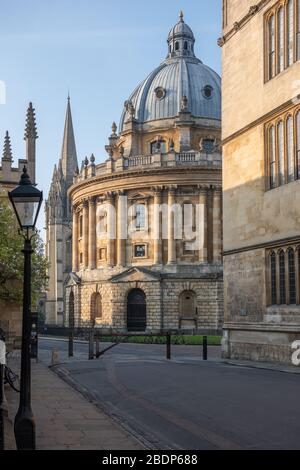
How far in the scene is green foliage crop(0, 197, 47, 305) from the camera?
23.5 meters

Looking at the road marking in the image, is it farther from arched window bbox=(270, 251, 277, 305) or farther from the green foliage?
arched window bbox=(270, 251, 277, 305)

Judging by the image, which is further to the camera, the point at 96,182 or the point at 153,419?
the point at 96,182

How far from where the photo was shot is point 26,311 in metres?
9.48

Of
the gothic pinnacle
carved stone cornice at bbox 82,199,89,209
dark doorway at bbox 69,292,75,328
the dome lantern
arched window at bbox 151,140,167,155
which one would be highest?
the dome lantern

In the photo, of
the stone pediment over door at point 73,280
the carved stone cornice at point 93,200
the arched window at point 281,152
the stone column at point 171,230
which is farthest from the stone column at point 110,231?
the arched window at point 281,152

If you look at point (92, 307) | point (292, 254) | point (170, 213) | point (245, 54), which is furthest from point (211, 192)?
point (292, 254)

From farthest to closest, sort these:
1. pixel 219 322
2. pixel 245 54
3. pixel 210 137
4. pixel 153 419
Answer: pixel 210 137, pixel 219 322, pixel 245 54, pixel 153 419

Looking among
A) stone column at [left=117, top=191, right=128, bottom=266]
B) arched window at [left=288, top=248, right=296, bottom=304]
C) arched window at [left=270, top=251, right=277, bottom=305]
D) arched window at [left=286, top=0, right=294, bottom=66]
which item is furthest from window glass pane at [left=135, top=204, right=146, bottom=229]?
arched window at [left=288, top=248, right=296, bottom=304]

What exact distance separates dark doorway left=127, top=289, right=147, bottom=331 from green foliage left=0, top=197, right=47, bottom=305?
24804 mm

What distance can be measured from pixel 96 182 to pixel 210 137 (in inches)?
521

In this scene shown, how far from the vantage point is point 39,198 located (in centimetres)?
968

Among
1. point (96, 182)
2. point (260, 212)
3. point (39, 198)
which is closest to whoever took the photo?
point (39, 198)

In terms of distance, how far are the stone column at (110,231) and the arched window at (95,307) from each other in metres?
3.96
